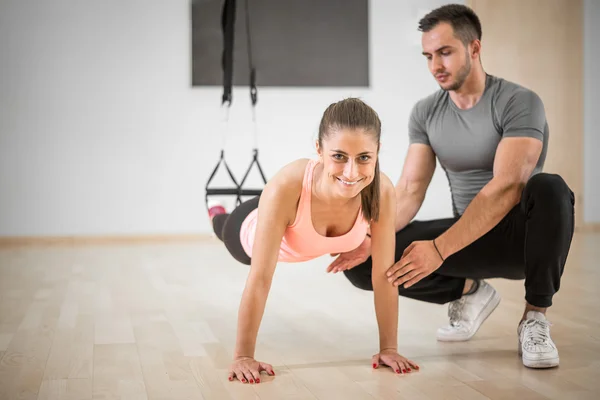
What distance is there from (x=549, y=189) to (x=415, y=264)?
40cm

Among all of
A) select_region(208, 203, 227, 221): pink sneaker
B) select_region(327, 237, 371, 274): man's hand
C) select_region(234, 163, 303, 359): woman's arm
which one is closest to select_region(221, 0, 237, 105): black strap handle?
select_region(208, 203, 227, 221): pink sneaker

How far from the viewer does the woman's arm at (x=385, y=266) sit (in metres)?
1.94

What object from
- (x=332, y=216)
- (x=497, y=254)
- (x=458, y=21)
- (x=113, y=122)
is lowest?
(x=497, y=254)

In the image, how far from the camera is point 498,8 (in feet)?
19.8

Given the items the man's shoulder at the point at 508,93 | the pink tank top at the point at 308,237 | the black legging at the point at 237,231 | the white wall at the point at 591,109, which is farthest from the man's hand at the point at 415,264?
the white wall at the point at 591,109

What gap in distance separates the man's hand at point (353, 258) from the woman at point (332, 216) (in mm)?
62

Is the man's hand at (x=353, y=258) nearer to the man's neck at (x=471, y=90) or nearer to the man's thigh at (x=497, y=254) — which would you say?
the man's thigh at (x=497, y=254)

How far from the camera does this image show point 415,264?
2.00m

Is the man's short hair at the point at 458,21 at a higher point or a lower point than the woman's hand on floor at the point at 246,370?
higher

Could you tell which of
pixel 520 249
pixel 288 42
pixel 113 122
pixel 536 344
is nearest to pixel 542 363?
pixel 536 344

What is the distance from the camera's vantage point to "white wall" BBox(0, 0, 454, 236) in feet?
18.0

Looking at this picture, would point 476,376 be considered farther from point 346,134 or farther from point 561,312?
point 561,312

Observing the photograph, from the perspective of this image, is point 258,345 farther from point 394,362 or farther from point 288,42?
point 288,42

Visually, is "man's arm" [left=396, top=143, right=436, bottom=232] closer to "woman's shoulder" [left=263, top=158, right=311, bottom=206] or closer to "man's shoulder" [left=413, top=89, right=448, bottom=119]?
"man's shoulder" [left=413, top=89, right=448, bottom=119]
